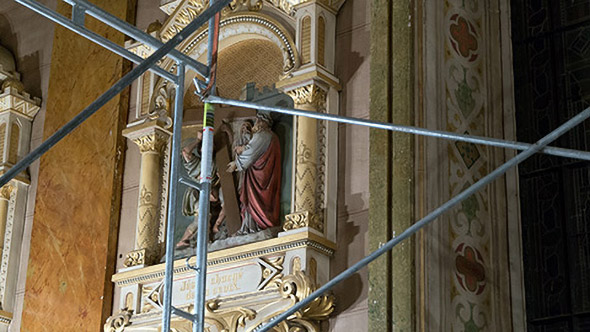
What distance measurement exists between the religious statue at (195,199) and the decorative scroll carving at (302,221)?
662 millimetres

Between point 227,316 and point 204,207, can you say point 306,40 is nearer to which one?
point 227,316

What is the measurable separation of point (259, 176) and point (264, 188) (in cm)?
9

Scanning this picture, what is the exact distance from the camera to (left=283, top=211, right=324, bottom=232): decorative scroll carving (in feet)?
19.2

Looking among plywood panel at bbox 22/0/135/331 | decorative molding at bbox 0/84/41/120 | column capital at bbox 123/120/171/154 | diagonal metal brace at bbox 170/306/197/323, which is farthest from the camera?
decorative molding at bbox 0/84/41/120

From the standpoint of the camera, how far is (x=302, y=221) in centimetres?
588

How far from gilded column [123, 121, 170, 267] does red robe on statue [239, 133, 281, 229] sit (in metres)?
0.82

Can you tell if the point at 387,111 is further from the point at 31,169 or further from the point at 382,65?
the point at 31,169

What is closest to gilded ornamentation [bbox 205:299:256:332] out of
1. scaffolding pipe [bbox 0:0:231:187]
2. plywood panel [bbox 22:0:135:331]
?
plywood panel [bbox 22:0:135:331]

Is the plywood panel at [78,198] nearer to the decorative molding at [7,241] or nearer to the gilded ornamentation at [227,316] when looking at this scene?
the decorative molding at [7,241]

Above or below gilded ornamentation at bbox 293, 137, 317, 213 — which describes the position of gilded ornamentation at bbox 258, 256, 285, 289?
below

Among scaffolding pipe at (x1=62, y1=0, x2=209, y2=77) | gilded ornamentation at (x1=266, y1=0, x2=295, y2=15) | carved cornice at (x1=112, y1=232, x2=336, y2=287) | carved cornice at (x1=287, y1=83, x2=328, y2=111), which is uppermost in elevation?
gilded ornamentation at (x1=266, y1=0, x2=295, y2=15)

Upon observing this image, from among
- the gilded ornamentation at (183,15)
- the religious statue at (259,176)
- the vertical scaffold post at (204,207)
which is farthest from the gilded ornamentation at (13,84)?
the vertical scaffold post at (204,207)

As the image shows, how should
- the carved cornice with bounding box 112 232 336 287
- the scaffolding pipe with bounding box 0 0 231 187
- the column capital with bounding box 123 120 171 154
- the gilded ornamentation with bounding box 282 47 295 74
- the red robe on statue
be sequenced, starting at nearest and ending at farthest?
the scaffolding pipe with bounding box 0 0 231 187, the carved cornice with bounding box 112 232 336 287, the red robe on statue, the gilded ornamentation with bounding box 282 47 295 74, the column capital with bounding box 123 120 171 154

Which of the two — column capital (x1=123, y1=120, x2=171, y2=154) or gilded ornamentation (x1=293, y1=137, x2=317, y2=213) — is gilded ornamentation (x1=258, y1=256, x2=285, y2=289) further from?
column capital (x1=123, y1=120, x2=171, y2=154)
